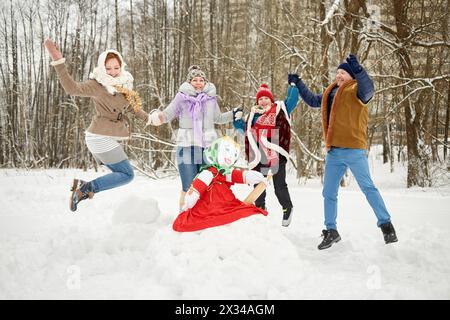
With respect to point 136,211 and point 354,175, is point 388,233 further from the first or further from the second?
point 136,211

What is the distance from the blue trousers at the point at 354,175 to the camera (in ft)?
12.3

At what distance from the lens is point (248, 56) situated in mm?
13281

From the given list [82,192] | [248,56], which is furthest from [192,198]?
[248,56]

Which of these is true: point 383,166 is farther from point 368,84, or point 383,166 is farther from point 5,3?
point 5,3

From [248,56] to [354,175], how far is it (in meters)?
10.2

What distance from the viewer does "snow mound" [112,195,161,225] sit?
437 cm

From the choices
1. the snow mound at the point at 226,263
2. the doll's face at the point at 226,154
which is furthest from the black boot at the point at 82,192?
the doll's face at the point at 226,154

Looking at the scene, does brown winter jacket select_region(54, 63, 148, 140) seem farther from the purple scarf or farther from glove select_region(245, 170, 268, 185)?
glove select_region(245, 170, 268, 185)

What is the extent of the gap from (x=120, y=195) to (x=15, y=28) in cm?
1528

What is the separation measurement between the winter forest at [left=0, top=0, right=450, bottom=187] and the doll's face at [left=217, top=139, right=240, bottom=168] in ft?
17.3

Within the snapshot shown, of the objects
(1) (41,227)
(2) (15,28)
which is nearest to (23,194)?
(1) (41,227)

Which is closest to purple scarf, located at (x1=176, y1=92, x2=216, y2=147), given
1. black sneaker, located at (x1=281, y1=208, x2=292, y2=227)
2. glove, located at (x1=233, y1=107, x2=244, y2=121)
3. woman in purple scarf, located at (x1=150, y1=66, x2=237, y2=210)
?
woman in purple scarf, located at (x1=150, y1=66, x2=237, y2=210)

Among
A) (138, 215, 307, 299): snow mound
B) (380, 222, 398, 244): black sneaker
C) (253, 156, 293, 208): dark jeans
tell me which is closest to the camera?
(138, 215, 307, 299): snow mound

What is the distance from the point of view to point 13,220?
4902 millimetres
